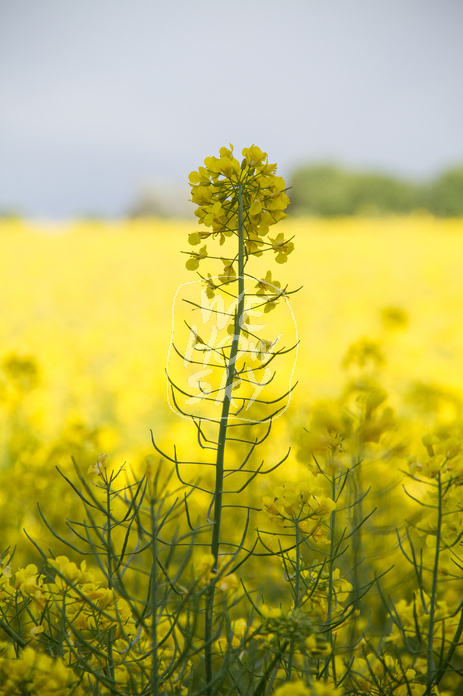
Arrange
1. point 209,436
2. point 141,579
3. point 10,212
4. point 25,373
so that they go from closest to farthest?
point 141,579
point 25,373
point 209,436
point 10,212

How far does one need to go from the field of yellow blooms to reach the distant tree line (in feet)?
41.8

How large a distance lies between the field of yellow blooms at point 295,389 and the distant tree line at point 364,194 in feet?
41.8

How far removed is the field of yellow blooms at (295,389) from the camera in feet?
3.90

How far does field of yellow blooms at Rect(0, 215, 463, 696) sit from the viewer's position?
119 centimetres

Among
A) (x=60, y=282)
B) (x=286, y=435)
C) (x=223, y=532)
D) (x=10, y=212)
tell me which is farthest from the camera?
(x=10, y=212)

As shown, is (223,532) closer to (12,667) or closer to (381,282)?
(12,667)

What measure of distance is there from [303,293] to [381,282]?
51.3 inches

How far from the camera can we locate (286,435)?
3.16 meters

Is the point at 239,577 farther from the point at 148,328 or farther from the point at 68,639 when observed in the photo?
the point at 148,328

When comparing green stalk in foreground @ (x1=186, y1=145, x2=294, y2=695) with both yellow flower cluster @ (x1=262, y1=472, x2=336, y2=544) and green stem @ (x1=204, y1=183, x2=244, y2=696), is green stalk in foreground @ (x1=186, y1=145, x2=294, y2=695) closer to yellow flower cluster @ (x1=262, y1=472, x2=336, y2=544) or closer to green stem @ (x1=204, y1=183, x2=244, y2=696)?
green stem @ (x1=204, y1=183, x2=244, y2=696)

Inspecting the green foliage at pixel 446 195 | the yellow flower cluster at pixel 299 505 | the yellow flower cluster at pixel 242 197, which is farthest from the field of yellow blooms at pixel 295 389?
the green foliage at pixel 446 195

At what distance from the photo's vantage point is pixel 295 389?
131 inches

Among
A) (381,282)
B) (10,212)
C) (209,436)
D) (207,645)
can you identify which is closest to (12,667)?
(207,645)

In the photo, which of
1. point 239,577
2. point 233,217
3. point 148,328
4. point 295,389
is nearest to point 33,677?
point 239,577
